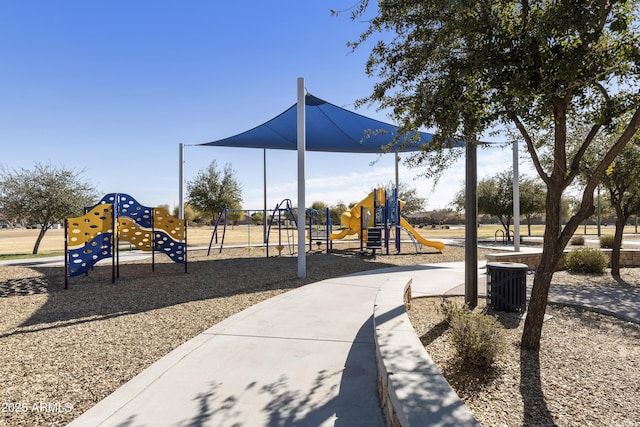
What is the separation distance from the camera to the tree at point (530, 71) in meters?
3.62

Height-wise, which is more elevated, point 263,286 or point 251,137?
point 251,137

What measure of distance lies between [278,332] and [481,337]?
2404mm

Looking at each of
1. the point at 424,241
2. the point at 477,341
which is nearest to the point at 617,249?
the point at 424,241

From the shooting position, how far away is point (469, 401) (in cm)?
296

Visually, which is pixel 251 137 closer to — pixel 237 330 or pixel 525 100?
pixel 237 330

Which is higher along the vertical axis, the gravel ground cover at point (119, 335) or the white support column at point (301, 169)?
the white support column at point (301, 169)

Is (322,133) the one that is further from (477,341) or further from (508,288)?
(477,341)

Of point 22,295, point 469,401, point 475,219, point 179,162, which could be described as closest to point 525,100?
point 475,219

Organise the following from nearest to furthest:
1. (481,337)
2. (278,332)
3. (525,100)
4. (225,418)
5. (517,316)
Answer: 1. (225,418)
2. (481,337)
3. (525,100)
4. (278,332)
5. (517,316)

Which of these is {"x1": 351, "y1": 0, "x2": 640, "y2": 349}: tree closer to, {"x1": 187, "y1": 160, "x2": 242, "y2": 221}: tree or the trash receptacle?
the trash receptacle

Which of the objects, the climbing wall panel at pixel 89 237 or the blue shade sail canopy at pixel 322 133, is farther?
the blue shade sail canopy at pixel 322 133

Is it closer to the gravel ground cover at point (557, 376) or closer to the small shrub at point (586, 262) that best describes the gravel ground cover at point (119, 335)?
the gravel ground cover at point (557, 376)

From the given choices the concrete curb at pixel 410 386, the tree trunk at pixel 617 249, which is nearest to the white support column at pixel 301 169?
the concrete curb at pixel 410 386

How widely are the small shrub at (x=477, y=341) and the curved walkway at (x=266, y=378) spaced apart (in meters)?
0.75
